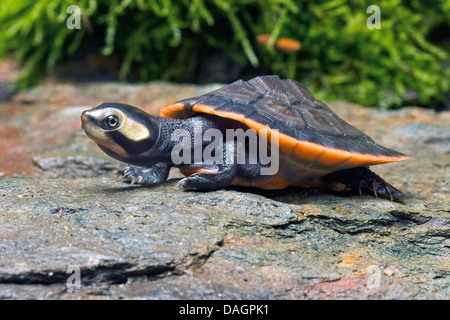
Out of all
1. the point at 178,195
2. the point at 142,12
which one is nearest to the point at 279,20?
the point at 142,12

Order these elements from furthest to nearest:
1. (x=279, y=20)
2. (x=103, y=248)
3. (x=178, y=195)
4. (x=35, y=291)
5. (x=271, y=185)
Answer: (x=279, y=20) → (x=271, y=185) → (x=178, y=195) → (x=103, y=248) → (x=35, y=291)

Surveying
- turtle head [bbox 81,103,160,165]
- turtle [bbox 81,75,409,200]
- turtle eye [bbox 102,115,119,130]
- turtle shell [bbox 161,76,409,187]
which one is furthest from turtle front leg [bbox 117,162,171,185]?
turtle eye [bbox 102,115,119,130]

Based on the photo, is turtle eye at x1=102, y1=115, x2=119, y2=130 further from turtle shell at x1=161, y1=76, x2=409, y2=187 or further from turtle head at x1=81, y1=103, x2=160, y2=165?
turtle shell at x1=161, y1=76, x2=409, y2=187

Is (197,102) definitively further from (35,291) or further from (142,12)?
(142,12)

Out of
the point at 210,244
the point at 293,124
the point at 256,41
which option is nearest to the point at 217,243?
the point at 210,244

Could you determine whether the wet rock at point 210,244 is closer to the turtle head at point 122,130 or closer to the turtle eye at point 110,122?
the turtle head at point 122,130

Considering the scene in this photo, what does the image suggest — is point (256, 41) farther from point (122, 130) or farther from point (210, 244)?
point (210, 244)
